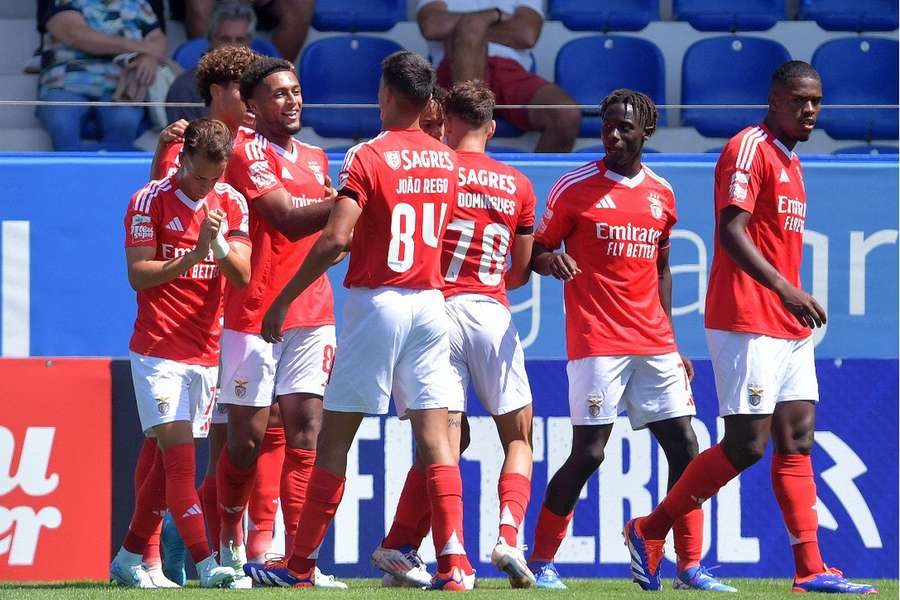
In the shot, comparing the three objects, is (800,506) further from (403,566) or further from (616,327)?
(403,566)

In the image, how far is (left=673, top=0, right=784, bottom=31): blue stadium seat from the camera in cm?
1005

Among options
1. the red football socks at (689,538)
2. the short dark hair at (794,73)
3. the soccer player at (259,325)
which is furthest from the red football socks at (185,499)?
the short dark hair at (794,73)

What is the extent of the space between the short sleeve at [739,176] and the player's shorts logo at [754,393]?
65cm

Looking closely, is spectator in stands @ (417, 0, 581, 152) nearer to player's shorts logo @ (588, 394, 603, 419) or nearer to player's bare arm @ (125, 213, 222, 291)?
player's shorts logo @ (588, 394, 603, 419)

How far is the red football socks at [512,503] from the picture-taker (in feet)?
18.2

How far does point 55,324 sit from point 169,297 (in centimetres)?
159

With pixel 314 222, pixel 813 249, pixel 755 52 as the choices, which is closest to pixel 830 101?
pixel 755 52

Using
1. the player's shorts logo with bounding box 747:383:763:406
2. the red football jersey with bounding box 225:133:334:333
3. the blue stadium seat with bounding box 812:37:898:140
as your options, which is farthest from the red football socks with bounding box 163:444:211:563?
the blue stadium seat with bounding box 812:37:898:140

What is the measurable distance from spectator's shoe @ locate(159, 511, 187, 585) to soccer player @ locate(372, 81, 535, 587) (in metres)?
0.87

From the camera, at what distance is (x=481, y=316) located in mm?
5828

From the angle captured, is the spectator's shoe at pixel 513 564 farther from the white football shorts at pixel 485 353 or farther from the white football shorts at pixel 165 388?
the white football shorts at pixel 165 388

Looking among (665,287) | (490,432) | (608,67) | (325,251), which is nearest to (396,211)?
(325,251)

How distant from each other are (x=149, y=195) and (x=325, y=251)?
0.99 meters

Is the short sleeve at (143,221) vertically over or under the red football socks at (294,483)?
over
